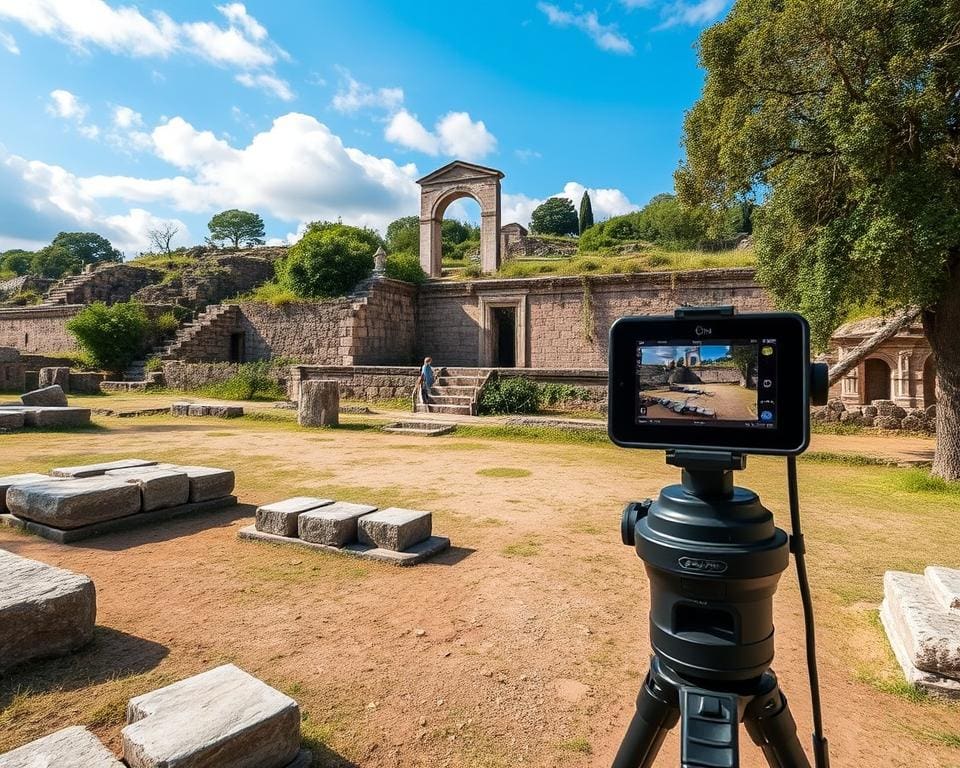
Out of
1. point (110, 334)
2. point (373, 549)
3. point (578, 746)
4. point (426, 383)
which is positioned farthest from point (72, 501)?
point (110, 334)

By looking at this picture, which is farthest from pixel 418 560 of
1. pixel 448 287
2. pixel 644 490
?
pixel 448 287

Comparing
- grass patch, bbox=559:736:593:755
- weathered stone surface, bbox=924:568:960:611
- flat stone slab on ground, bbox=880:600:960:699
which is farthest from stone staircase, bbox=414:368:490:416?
grass patch, bbox=559:736:593:755

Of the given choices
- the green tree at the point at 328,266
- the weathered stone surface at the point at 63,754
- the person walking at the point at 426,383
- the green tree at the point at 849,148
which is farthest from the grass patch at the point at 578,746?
the green tree at the point at 328,266

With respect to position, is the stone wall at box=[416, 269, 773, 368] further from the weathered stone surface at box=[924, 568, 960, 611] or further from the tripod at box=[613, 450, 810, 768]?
the tripod at box=[613, 450, 810, 768]

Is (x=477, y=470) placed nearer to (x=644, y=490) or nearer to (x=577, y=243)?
(x=644, y=490)

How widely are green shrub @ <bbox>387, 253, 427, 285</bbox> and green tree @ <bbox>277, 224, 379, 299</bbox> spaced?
724mm

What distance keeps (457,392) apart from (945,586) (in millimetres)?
11184

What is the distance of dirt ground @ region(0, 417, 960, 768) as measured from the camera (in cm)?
205

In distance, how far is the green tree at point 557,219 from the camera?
56.5m

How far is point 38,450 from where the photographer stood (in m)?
7.81

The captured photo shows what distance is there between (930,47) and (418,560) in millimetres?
7528

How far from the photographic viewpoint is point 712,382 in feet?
4.18

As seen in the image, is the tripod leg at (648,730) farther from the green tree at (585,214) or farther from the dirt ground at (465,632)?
the green tree at (585,214)

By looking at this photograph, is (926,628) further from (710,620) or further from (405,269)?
(405,269)
